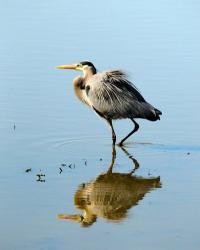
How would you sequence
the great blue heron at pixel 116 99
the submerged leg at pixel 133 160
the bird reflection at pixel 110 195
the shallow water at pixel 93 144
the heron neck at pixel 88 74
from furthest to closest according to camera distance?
the heron neck at pixel 88 74
the great blue heron at pixel 116 99
the submerged leg at pixel 133 160
the bird reflection at pixel 110 195
the shallow water at pixel 93 144

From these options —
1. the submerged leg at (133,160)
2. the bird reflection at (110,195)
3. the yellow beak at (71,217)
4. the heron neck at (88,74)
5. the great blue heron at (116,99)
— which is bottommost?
the yellow beak at (71,217)

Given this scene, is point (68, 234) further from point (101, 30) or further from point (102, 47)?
point (101, 30)

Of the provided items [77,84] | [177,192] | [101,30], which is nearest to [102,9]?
[101,30]

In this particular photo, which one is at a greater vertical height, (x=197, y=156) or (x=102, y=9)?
(x=102, y=9)

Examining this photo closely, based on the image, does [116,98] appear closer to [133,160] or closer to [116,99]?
[116,99]

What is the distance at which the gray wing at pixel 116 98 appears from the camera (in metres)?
12.5

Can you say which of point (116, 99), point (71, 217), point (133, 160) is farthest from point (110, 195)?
point (116, 99)

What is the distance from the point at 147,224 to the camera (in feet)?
27.3

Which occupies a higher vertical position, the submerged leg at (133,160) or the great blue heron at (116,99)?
the great blue heron at (116,99)

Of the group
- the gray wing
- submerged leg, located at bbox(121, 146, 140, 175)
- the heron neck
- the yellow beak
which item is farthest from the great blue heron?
the yellow beak

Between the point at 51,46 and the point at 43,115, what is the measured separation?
5.79 m

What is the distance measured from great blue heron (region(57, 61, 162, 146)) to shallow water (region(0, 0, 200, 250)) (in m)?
0.35

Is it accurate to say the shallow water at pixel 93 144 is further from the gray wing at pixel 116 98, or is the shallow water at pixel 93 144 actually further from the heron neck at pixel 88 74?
the heron neck at pixel 88 74

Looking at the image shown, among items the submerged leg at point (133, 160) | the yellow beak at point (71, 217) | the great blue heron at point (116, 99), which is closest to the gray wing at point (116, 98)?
the great blue heron at point (116, 99)
